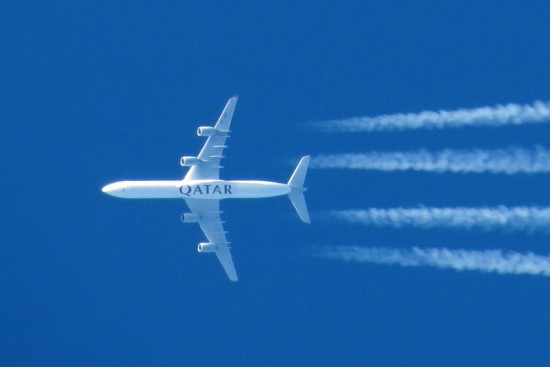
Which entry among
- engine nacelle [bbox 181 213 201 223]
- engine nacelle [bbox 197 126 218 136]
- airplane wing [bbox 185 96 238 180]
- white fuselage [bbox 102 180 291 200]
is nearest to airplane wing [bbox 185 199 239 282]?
engine nacelle [bbox 181 213 201 223]

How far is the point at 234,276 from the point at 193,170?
5825 millimetres

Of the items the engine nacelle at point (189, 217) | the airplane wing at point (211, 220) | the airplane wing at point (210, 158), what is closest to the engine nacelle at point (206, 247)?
the airplane wing at point (211, 220)

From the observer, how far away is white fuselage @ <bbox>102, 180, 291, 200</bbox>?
56.9 m

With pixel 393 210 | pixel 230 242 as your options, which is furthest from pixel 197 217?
pixel 393 210

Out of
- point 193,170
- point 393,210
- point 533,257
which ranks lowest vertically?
point 533,257

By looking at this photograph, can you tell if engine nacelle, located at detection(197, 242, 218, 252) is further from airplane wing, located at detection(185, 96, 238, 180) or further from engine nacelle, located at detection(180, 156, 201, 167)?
engine nacelle, located at detection(180, 156, 201, 167)

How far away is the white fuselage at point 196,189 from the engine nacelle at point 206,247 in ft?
9.15

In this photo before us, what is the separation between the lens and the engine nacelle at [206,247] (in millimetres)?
59625

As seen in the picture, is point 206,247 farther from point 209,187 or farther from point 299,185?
point 299,185

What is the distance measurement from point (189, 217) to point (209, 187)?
226cm

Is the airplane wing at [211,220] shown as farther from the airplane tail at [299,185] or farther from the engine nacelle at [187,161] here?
the airplane tail at [299,185]

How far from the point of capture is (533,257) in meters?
50.2

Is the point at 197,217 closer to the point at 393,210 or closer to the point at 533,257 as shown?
the point at 393,210

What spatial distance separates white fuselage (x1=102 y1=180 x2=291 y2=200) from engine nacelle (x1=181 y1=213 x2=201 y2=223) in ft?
4.14
